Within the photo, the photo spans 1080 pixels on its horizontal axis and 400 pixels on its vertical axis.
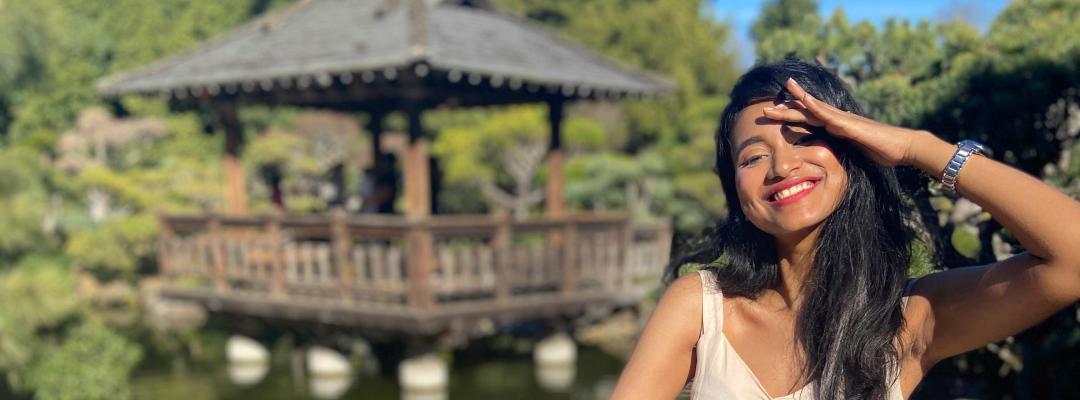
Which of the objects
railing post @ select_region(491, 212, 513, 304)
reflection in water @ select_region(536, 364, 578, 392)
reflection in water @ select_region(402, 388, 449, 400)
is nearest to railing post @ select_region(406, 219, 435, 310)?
railing post @ select_region(491, 212, 513, 304)

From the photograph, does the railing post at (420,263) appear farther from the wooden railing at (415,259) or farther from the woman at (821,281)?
the woman at (821,281)

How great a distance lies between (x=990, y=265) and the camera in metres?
1.63

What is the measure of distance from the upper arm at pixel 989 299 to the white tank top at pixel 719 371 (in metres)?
0.07

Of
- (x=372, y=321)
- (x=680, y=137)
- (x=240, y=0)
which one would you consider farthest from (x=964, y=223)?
(x=240, y=0)

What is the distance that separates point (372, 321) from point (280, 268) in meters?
1.30

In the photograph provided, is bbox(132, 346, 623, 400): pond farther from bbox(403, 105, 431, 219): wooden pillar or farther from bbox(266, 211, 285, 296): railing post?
bbox(403, 105, 431, 219): wooden pillar

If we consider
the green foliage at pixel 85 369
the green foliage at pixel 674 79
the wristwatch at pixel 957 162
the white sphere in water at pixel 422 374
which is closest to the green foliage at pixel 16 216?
the green foliage at pixel 85 369

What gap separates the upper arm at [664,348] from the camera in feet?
5.88

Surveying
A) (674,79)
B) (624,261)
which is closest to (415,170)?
(624,261)

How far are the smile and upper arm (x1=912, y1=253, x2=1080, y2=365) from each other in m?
0.31

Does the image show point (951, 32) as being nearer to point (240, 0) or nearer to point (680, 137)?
point (680, 137)

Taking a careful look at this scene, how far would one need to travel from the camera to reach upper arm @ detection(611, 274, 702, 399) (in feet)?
5.88

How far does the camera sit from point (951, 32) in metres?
3.36

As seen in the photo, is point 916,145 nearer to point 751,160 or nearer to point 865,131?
point 865,131
